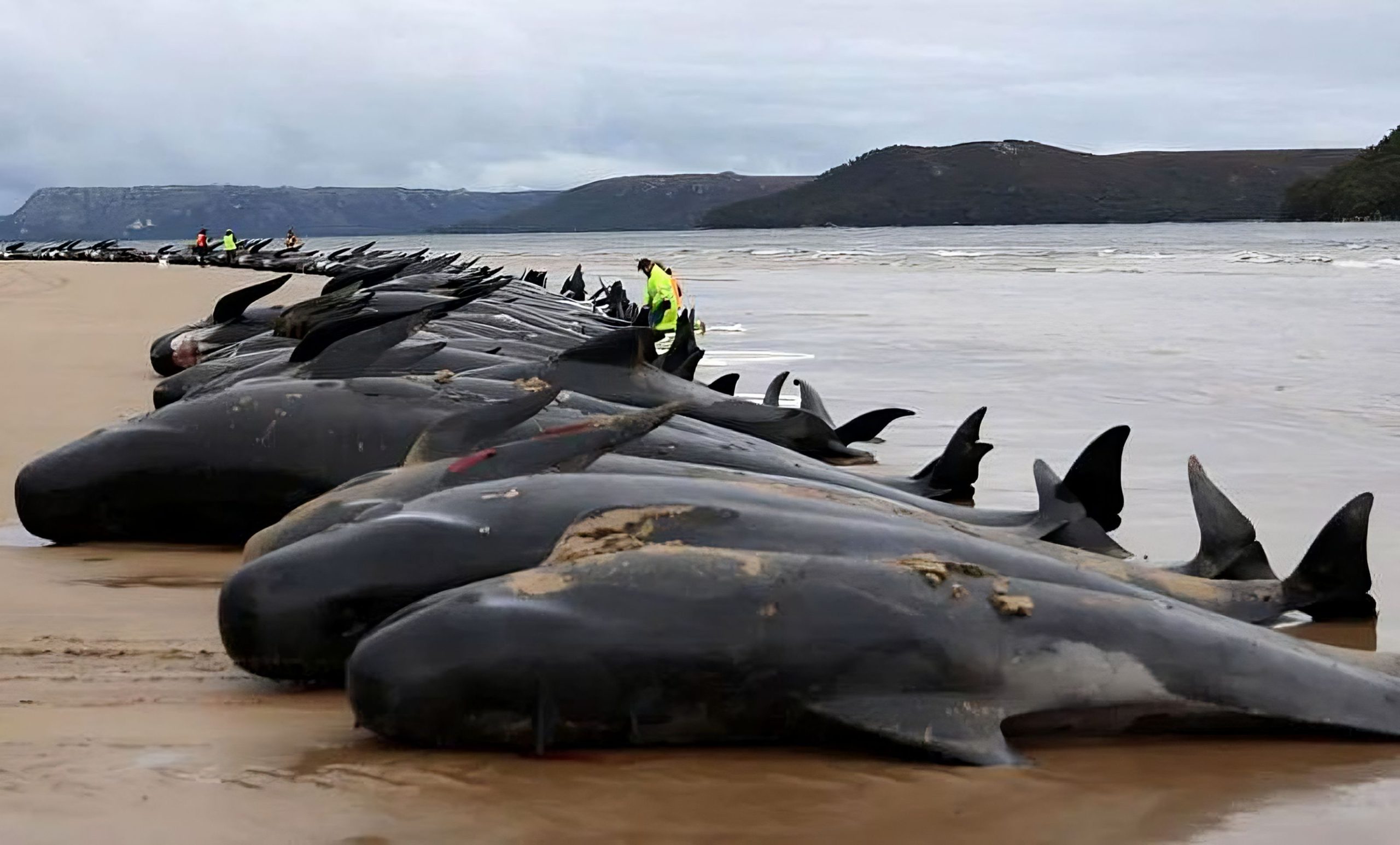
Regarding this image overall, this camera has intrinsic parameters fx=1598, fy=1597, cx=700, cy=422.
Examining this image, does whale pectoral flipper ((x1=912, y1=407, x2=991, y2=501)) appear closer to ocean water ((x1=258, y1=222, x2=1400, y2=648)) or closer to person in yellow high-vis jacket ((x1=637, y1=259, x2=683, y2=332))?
ocean water ((x1=258, y1=222, x2=1400, y2=648))

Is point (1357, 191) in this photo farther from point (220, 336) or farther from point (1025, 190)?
point (220, 336)

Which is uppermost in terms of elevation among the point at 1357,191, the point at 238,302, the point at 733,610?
the point at 1357,191

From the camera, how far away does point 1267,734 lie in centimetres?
397

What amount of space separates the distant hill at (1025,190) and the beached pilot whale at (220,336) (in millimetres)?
141912

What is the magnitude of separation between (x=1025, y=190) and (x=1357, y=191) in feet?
171

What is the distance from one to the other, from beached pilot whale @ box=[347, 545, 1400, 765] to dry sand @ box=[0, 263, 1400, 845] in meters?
0.08

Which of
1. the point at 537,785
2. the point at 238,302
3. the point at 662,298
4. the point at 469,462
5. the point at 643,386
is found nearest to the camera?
the point at 537,785

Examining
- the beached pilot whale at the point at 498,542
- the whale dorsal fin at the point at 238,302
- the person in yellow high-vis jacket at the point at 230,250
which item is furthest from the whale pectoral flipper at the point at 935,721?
the person in yellow high-vis jacket at the point at 230,250

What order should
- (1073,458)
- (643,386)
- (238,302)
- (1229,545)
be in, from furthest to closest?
1. (238,302)
2. (1073,458)
3. (643,386)
4. (1229,545)

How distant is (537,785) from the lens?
140 inches

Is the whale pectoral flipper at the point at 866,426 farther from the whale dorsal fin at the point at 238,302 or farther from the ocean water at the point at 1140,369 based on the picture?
the whale dorsal fin at the point at 238,302

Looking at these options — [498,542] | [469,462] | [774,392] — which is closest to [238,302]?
[774,392]

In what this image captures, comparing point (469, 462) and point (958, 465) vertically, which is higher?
point (469, 462)

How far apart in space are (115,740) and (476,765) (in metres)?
0.91
